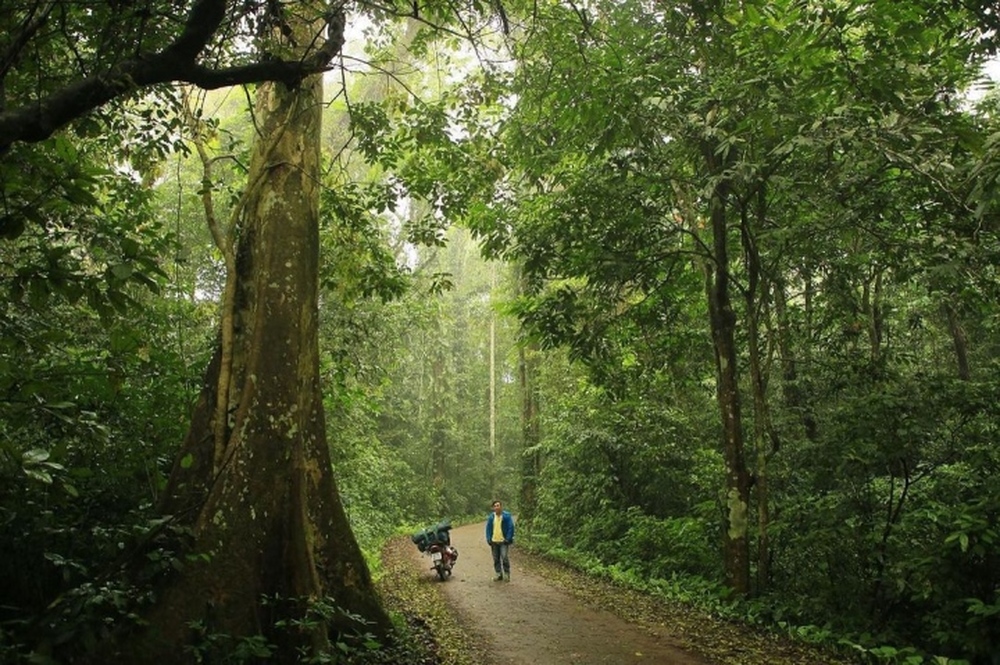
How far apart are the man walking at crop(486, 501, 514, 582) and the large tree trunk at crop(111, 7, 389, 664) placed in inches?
229

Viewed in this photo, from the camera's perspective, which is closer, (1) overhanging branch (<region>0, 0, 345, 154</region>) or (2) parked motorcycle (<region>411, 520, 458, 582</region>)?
(1) overhanging branch (<region>0, 0, 345, 154</region>)

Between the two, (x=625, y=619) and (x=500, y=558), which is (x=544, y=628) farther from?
(x=500, y=558)

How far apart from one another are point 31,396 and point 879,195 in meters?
8.57

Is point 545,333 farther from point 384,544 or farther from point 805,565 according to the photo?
point 384,544

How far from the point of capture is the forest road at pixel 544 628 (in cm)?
698

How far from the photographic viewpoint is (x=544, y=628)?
838 cm

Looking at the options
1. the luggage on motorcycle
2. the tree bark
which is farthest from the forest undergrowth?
the tree bark

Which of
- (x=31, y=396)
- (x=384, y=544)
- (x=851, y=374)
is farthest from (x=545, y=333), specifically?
(x=384, y=544)

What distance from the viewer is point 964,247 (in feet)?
21.5

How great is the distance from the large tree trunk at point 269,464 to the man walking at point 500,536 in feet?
19.1

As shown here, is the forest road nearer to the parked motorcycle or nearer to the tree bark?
the parked motorcycle

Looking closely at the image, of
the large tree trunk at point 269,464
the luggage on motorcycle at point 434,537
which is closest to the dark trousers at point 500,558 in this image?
the luggage on motorcycle at point 434,537

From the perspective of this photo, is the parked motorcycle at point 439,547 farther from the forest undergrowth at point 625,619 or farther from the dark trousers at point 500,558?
the dark trousers at point 500,558

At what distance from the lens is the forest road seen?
6.98 m
